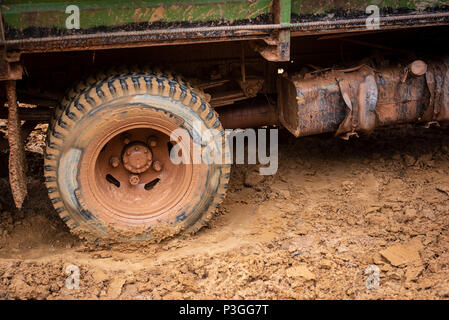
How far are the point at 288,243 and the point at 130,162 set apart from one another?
1335mm

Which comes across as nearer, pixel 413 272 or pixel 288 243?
pixel 413 272

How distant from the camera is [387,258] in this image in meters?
Result: 3.52

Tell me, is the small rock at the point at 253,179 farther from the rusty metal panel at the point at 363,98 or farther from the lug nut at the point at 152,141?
the lug nut at the point at 152,141

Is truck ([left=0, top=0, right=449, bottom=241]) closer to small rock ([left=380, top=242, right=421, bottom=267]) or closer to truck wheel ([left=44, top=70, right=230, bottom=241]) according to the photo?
truck wheel ([left=44, top=70, right=230, bottom=241])

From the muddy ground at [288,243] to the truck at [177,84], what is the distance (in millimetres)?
288

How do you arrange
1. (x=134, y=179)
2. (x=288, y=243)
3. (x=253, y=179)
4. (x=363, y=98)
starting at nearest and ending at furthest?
(x=288, y=243)
(x=134, y=179)
(x=363, y=98)
(x=253, y=179)

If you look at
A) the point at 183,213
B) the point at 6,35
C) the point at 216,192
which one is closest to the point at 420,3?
the point at 216,192

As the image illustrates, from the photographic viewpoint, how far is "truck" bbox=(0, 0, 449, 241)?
3.27 metres

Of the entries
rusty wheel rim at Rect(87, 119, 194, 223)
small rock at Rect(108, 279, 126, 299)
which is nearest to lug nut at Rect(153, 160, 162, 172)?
rusty wheel rim at Rect(87, 119, 194, 223)

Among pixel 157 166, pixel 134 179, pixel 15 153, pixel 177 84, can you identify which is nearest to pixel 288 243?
pixel 157 166

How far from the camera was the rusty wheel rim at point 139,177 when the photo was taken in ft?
12.5

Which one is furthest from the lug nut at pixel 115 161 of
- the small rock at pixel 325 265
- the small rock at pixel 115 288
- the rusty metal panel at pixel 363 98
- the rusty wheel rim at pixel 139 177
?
the small rock at pixel 325 265

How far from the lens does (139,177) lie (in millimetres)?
3979

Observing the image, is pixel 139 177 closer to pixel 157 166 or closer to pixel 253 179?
pixel 157 166
